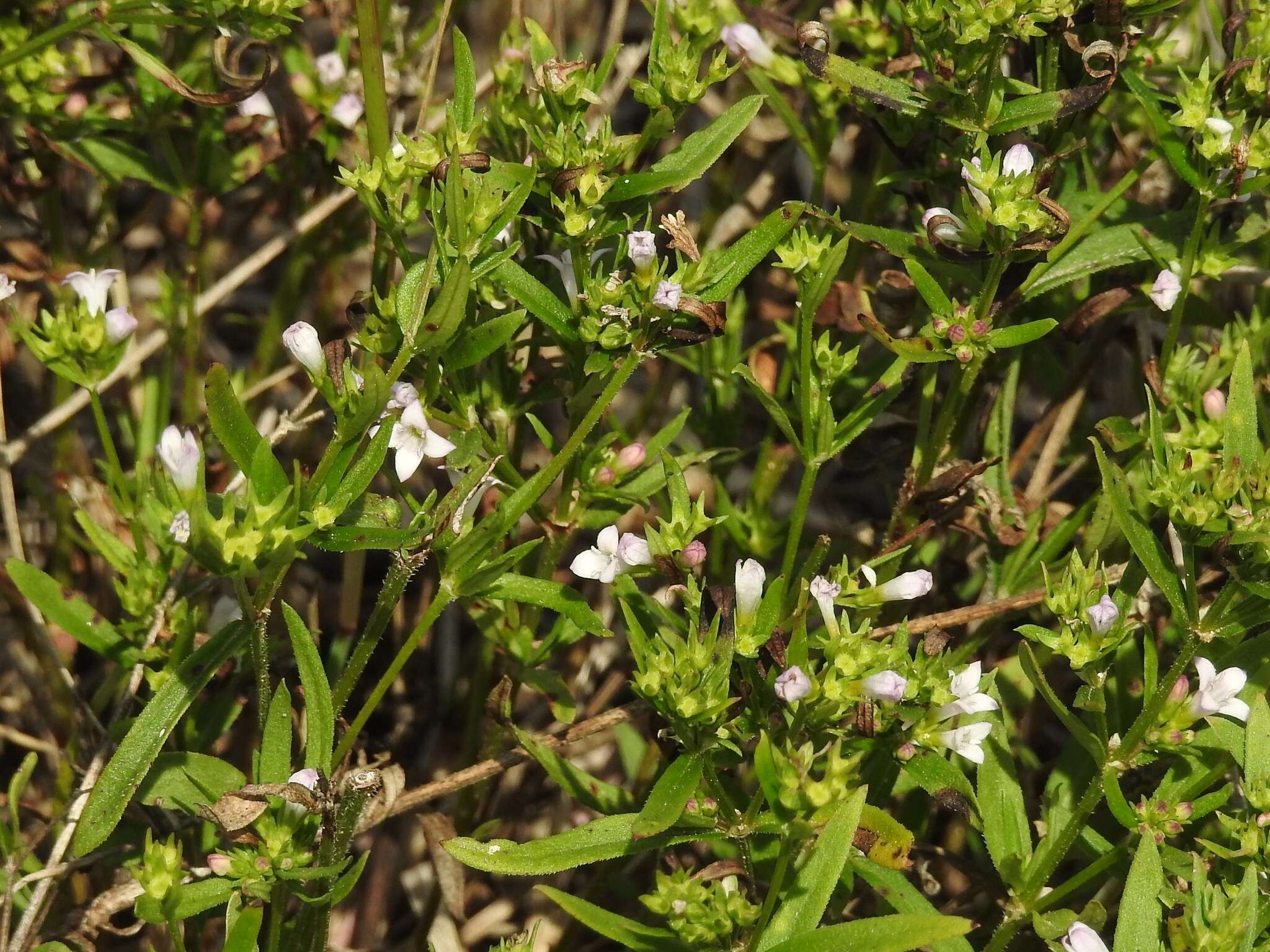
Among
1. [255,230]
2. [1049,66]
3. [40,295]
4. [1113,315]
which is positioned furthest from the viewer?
[255,230]

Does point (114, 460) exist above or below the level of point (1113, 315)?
above

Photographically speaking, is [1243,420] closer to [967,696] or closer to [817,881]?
[967,696]

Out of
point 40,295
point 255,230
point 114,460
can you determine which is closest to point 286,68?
point 255,230

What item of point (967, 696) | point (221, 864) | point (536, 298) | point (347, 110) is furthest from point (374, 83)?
point (967, 696)

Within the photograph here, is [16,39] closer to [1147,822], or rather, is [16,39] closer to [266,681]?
[266,681]

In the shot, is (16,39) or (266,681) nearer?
(266,681)

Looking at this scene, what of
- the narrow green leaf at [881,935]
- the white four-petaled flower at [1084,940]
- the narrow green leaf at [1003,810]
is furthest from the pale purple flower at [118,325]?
the white four-petaled flower at [1084,940]

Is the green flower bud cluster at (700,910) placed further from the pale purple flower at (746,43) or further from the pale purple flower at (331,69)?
the pale purple flower at (331,69)
